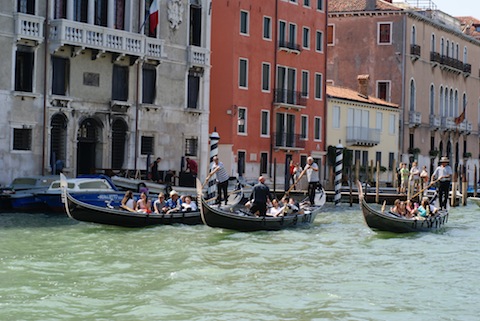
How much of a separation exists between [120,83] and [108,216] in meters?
8.13

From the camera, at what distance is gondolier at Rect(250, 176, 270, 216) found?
1761 cm

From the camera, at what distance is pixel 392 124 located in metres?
37.9

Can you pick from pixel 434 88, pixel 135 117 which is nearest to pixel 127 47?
pixel 135 117

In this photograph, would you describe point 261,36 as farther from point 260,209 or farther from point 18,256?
point 18,256

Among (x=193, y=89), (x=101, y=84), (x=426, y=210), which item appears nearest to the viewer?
(x=426, y=210)

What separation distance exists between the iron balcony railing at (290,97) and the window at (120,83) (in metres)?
7.11

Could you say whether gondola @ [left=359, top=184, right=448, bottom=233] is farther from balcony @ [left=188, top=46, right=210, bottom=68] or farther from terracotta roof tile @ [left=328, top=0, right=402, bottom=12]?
terracotta roof tile @ [left=328, top=0, right=402, bottom=12]

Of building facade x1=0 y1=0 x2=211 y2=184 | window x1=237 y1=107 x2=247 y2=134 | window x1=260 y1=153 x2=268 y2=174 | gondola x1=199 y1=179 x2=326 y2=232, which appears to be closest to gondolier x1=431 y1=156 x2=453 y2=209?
gondola x1=199 y1=179 x2=326 y2=232

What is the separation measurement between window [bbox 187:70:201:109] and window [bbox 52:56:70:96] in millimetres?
4204

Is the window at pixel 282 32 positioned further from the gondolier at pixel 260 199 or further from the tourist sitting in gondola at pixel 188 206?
the gondolier at pixel 260 199

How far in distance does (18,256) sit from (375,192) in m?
17.2

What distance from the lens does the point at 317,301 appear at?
35.0 feet

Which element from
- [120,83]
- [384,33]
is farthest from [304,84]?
[120,83]

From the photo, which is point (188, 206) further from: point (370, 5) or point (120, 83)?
point (370, 5)
